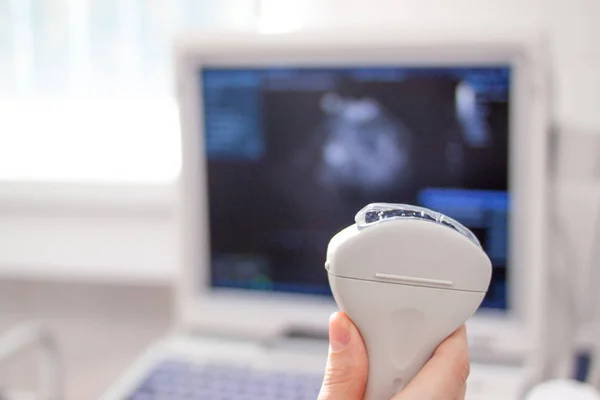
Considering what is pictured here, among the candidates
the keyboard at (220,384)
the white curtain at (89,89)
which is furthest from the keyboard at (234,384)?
the white curtain at (89,89)

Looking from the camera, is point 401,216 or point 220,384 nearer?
point 401,216

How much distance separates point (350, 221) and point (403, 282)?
1.17 feet

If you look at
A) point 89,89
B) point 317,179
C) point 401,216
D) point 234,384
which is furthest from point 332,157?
point 89,89

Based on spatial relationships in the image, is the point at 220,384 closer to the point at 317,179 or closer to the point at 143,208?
the point at 317,179

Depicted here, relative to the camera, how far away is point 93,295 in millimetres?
1239

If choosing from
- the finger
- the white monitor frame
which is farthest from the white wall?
the finger

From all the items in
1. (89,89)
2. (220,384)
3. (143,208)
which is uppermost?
(89,89)

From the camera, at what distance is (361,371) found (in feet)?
1.20

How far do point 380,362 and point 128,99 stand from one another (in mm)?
950

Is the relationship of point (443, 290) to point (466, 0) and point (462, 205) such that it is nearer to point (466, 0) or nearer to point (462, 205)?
point (462, 205)

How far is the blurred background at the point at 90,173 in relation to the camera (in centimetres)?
116

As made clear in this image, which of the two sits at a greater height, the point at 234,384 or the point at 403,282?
the point at 403,282

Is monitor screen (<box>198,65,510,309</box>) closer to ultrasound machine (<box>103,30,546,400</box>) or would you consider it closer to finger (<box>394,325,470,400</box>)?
ultrasound machine (<box>103,30,546,400</box>)

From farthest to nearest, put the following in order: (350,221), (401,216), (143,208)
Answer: (143,208) < (350,221) < (401,216)
